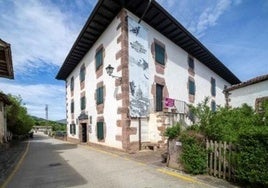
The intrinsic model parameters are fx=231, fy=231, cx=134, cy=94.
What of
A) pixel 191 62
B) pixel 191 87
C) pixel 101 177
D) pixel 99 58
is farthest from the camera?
pixel 191 62

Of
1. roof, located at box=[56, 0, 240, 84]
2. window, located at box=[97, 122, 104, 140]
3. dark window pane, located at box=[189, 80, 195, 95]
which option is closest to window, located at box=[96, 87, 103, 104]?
window, located at box=[97, 122, 104, 140]

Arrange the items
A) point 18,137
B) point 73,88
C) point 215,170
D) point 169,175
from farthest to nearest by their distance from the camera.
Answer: point 18,137 < point 73,88 < point 169,175 < point 215,170

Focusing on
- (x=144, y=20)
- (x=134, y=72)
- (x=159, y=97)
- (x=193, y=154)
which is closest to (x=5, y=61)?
(x=134, y=72)

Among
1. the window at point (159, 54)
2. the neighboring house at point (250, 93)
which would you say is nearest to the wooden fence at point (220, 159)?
the neighboring house at point (250, 93)

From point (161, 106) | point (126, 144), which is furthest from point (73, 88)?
point (126, 144)

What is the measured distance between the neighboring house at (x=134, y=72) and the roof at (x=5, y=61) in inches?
191

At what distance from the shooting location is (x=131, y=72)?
1345cm

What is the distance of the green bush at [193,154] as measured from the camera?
22.9 ft

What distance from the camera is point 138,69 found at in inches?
551

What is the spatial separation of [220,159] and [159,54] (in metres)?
10.7

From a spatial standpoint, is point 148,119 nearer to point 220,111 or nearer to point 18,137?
point 220,111

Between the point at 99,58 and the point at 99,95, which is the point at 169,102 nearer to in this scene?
the point at 99,95

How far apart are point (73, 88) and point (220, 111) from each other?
19.4m

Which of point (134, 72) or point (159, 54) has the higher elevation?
point (159, 54)
